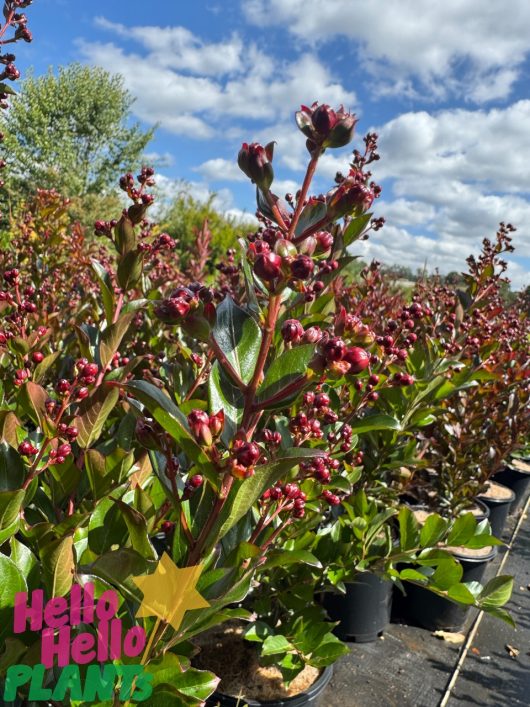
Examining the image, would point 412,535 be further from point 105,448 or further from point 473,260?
point 473,260

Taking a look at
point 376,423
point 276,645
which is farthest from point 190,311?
point 276,645

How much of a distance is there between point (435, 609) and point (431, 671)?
1.24 feet

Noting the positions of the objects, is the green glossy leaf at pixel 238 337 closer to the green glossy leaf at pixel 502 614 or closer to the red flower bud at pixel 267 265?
the red flower bud at pixel 267 265

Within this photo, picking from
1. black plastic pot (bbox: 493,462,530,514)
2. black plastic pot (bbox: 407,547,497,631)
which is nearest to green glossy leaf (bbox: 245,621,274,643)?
black plastic pot (bbox: 407,547,497,631)

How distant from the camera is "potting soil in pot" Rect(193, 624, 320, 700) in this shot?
204cm

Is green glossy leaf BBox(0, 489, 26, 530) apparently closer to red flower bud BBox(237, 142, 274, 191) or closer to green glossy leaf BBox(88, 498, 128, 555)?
green glossy leaf BBox(88, 498, 128, 555)

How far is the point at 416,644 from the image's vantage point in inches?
115

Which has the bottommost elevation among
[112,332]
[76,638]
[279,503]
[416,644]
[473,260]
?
[416,644]

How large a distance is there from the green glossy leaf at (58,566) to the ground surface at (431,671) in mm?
1859

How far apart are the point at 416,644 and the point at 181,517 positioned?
2.51 metres

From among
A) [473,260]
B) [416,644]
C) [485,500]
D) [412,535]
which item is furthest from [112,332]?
[485,500]

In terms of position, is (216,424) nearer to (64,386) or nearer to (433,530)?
(64,386)

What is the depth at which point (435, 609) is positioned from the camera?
302cm

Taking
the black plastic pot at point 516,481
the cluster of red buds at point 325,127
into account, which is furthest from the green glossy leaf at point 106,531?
the black plastic pot at point 516,481
